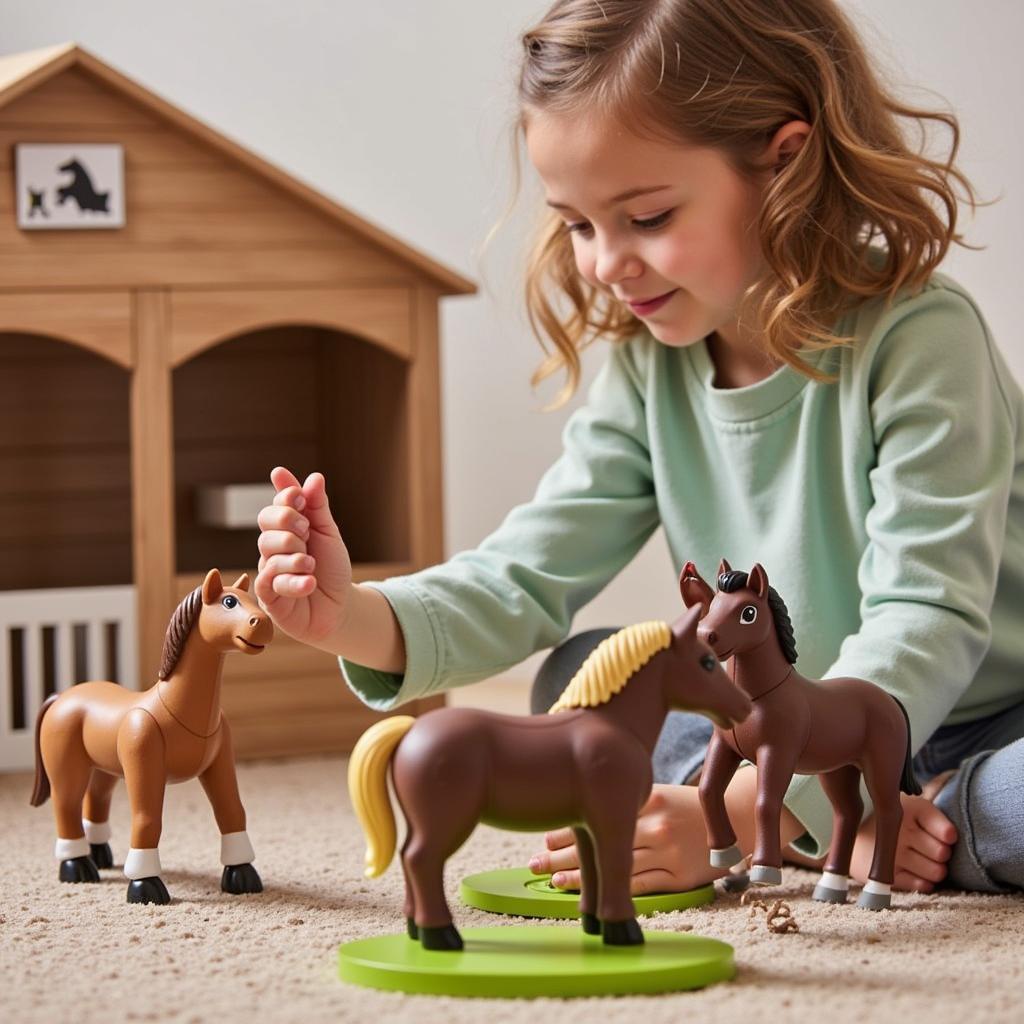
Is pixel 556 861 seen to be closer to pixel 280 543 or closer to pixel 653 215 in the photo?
pixel 280 543

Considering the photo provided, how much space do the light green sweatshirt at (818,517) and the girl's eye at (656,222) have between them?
6.7 inches

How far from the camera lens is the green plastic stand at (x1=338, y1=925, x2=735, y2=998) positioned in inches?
28.1

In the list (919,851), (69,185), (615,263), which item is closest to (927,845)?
(919,851)

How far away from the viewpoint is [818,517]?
1.17 meters

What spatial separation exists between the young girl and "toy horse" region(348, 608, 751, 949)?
0.72ft

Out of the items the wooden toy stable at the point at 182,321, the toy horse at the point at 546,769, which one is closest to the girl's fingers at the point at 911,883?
the toy horse at the point at 546,769

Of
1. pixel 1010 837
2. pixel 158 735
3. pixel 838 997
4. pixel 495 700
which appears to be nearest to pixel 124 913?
pixel 158 735

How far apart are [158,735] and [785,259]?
55 centimetres

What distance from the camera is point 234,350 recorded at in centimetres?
208

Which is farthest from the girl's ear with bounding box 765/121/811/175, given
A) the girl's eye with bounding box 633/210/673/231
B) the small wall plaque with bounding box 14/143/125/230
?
the small wall plaque with bounding box 14/143/125/230

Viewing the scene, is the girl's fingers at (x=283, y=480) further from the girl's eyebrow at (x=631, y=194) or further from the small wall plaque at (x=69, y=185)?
the small wall plaque at (x=69, y=185)

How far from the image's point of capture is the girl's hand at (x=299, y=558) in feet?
3.02

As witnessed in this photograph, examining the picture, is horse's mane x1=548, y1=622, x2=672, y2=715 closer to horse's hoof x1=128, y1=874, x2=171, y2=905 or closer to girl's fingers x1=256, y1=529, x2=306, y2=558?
girl's fingers x1=256, y1=529, x2=306, y2=558

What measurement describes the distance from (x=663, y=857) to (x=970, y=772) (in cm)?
24
